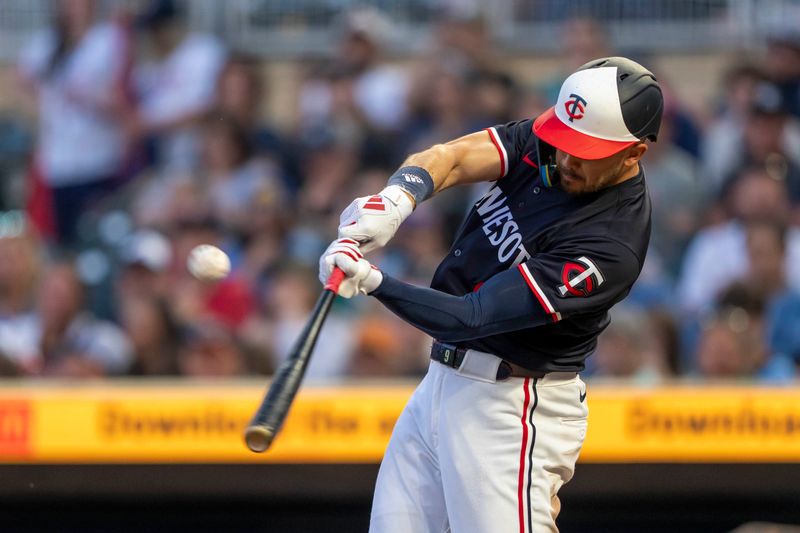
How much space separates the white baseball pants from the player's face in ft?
1.60

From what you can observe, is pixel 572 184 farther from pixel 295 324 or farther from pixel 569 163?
pixel 295 324

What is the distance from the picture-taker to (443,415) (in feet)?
9.91

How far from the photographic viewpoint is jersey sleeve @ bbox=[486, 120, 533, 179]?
122 inches

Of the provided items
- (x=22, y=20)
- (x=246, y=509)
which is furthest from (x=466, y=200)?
(x=22, y=20)

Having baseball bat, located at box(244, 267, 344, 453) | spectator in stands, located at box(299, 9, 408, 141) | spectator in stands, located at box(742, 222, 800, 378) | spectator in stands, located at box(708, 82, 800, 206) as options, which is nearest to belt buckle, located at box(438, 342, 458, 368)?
baseball bat, located at box(244, 267, 344, 453)

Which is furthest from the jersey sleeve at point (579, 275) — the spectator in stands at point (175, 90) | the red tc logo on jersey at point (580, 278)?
the spectator in stands at point (175, 90)

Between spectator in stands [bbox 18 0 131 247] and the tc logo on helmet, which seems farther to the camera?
spectator in stands [bbox 18 0 131 247]

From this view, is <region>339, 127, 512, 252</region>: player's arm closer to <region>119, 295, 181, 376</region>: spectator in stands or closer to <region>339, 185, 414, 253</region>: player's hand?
<region>339, 185, 414, 253</region>: player's hand

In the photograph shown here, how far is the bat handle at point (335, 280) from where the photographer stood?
269 centimetres

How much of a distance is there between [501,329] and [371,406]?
139 centimetres

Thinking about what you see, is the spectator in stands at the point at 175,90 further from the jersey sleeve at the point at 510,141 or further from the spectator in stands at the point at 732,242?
the jersey sleeve at the point at 510,141

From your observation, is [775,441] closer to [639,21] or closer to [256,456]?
[256,456]

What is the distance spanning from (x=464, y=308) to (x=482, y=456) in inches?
16.1

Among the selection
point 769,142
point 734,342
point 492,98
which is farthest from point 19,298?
point 769,142
